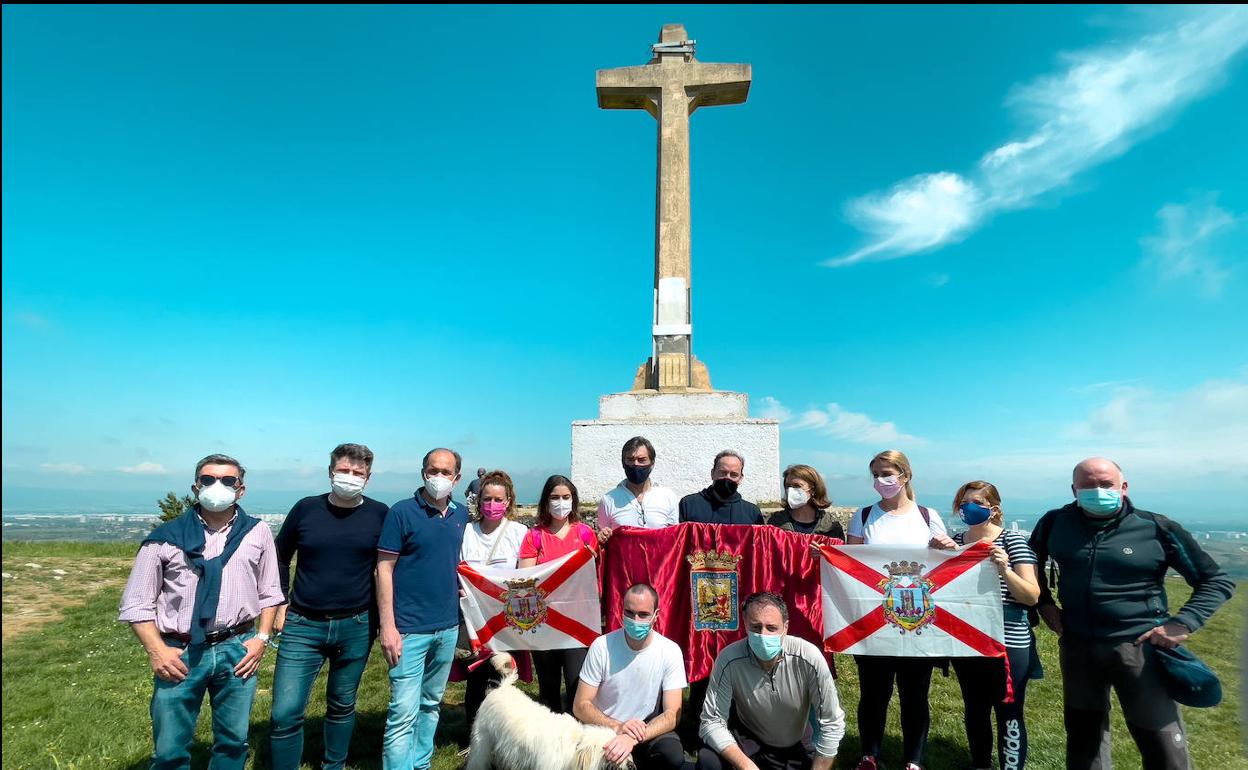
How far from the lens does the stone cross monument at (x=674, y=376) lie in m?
9.62

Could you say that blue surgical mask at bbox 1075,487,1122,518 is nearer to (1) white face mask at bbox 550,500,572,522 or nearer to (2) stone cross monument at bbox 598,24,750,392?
(1) white face mask at bbox 550,500,572,522

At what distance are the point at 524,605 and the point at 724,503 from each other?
75.7 inches

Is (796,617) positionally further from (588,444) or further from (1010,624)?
(588,444)

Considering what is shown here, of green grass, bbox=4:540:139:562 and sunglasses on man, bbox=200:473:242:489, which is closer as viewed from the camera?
sunglasses on man, bbox=200:473:242:489

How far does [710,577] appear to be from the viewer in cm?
549

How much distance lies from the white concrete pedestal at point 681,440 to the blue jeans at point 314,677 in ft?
17.4

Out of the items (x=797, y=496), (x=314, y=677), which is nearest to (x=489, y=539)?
(x=314, y=677)

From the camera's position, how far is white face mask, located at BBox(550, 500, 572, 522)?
549 centimetres

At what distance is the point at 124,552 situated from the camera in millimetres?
15852

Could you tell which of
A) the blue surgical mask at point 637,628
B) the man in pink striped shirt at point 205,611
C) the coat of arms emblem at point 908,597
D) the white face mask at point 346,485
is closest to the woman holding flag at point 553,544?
the blue surgical mask at point 637,628

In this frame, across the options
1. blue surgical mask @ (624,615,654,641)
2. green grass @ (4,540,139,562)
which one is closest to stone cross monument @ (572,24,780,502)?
blue surgical mask @ (624,615,654,641)

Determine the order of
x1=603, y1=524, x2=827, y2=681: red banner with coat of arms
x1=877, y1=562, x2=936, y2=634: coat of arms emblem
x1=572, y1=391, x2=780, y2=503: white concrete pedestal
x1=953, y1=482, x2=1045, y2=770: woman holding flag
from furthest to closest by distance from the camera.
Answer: x1=572, y1=391, x2=780, y2=503: white concrete pedestal, x1=603, y1=524, x2=827, y2=681: red banner with coat of arms, x1=877, y1=562, x2=936, y2=634: coat of arms emblem, x1=953, y1=482, x2=1045, y2=770: woman holding flag

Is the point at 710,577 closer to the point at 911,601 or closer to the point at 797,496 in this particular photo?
the point at 797,496

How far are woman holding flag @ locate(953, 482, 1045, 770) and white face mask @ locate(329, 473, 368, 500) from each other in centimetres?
467
